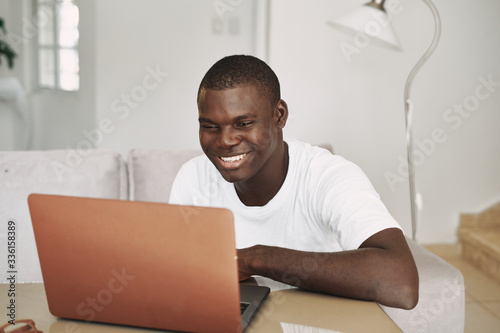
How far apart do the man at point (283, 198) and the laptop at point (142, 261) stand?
0.21 m

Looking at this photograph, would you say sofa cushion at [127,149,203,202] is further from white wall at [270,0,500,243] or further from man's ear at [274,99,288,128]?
white wall at [270,0,500,243]

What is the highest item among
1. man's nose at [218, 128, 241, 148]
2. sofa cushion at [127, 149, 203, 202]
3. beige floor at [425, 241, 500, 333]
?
man's nose at [218, 128, 241, 148]

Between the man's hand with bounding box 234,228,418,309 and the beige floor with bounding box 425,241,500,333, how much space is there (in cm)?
137

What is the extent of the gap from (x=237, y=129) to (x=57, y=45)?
4038 mm

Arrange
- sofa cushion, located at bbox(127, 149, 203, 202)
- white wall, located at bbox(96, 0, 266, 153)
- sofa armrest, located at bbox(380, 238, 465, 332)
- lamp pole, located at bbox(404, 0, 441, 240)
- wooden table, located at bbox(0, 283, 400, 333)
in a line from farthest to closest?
white wall, located at bbox(96, 0, 266, 153) → lamp pole, located at bbox(404, 0, 441, 240) → sofa cushion, located at bbox(127, 149, 203, 202) → sofa armrest, located at bbox(380, 238, 465, 332) → wooden table, located at bbox(0, 283, 400, 333)

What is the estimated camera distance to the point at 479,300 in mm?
2418

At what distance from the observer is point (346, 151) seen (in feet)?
10.2

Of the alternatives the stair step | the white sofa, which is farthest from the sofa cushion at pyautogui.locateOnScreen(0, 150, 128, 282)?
the stair step

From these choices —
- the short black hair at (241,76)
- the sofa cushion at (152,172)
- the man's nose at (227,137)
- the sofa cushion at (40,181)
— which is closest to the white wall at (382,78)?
the sofa cushion at (152,172)

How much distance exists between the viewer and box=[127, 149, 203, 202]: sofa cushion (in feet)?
5.81

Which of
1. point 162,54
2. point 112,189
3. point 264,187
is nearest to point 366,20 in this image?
point 264,187

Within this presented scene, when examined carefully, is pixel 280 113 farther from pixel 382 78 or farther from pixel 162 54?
pixel 162 54

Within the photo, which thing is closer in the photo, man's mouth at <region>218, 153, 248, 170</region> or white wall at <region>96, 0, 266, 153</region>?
man's mouth at <region>218, 153, 248, 170</region>

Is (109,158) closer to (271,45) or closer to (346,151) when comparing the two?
(271,45)
